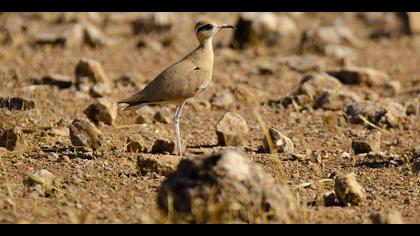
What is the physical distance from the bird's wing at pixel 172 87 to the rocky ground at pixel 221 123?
13.8 inches

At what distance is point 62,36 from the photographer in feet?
39.9

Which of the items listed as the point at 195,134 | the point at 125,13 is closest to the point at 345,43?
the point at 125,13

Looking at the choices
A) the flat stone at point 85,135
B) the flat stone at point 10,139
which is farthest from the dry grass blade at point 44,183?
the flat stone at point 85,135

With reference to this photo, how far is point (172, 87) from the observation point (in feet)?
22.9

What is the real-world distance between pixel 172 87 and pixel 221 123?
0.60 m

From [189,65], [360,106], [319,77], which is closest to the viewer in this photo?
[189,65]

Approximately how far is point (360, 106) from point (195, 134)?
5.97ft

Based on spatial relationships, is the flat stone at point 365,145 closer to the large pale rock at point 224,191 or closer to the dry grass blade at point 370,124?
the dry grass blade at point 370,124

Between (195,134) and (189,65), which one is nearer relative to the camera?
(189,65)

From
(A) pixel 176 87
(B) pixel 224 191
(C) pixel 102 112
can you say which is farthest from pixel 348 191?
(C) pixel 102 112

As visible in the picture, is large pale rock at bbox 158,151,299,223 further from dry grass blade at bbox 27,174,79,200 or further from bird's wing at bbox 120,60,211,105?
bird's wing at bbox 120,60,211,105

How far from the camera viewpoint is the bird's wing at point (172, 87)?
6.99 meters

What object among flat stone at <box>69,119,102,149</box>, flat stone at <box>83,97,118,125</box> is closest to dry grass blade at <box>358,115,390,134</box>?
flat stone at <box>83,97,118,125</box>
